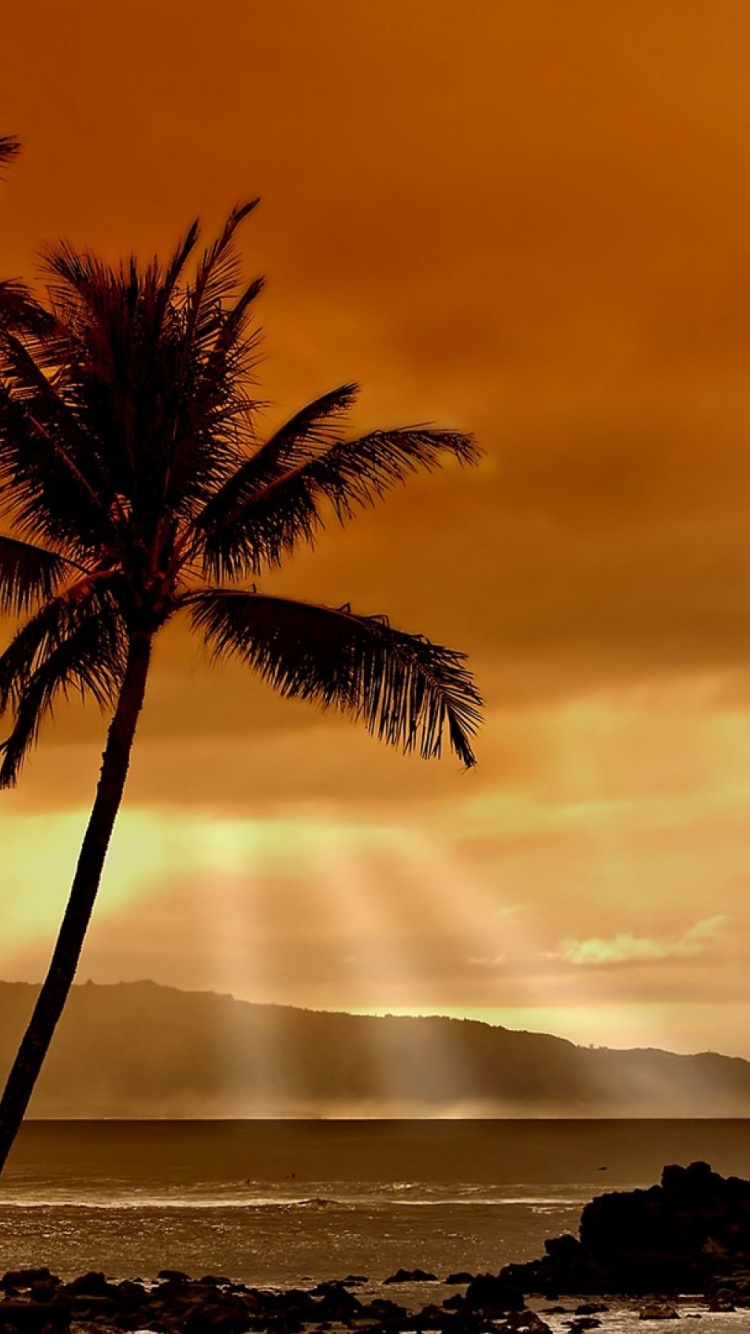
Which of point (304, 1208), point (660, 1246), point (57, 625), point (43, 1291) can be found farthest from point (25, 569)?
point (304, 1208)

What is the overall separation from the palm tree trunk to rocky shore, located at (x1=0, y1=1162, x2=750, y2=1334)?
373 centimetres

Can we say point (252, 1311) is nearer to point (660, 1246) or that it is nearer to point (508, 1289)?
point (508, 1289)

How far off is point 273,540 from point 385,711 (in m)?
2.56

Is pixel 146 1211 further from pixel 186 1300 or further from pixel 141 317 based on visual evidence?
pixel 141 317

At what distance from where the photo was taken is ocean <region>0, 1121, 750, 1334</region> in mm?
49719

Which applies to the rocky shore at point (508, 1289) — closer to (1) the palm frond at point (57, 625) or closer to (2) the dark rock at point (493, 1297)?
(2) the dark rock at point (493, 1297)

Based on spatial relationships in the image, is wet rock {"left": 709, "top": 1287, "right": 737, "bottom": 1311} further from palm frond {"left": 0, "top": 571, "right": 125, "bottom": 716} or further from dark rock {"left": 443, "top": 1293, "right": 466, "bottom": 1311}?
palm frond {"left": 0, "top": 571, "right": 125, "bottom": 716}

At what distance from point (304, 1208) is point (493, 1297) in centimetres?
5246

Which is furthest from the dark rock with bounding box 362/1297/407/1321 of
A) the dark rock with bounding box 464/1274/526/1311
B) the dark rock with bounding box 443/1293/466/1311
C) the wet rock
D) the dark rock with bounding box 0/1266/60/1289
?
the dark rock with bounding box 0/1266/60/1289

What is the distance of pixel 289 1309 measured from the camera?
28.3 meters

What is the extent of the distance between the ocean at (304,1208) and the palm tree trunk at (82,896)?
1506 cm

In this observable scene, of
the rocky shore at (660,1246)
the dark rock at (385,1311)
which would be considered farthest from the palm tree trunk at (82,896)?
the rocky shore at (660,1246)

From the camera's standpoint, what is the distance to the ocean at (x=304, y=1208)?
49.7m

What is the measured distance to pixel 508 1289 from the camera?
98.5ft
